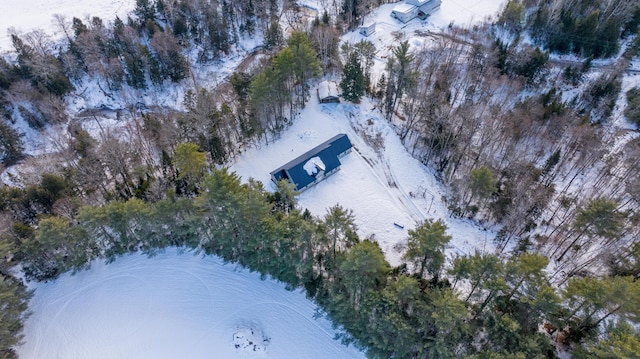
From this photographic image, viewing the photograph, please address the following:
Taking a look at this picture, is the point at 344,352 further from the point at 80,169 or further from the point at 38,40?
the point at 38,40

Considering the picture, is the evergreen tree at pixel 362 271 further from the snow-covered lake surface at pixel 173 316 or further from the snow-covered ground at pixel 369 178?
the snow-covered ground at pixel 369 178

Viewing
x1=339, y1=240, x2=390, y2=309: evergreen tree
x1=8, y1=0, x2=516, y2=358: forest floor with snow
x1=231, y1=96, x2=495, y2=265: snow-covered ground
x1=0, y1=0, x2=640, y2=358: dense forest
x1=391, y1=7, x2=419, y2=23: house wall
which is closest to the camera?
x1=339, y1=240, x2=390, y2=309: evergreen tree

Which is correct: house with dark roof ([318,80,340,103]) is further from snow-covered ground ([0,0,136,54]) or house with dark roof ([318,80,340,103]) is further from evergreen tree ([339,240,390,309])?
snow-covered ground ([0,0,136,54])

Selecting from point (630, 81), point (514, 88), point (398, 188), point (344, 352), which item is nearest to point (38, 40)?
point (398, 188)

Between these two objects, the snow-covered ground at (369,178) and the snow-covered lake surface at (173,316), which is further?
the snow-covered ground at (369,178)

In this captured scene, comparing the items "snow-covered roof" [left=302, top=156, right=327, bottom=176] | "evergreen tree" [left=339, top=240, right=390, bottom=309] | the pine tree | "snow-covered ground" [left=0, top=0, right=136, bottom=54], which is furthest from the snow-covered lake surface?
"snow-covered ground" [left=0, top=0, right=136, bottom=54]

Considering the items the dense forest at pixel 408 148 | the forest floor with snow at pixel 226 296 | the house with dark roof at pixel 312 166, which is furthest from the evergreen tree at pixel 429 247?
the house with dark roof at pixel 312 166
